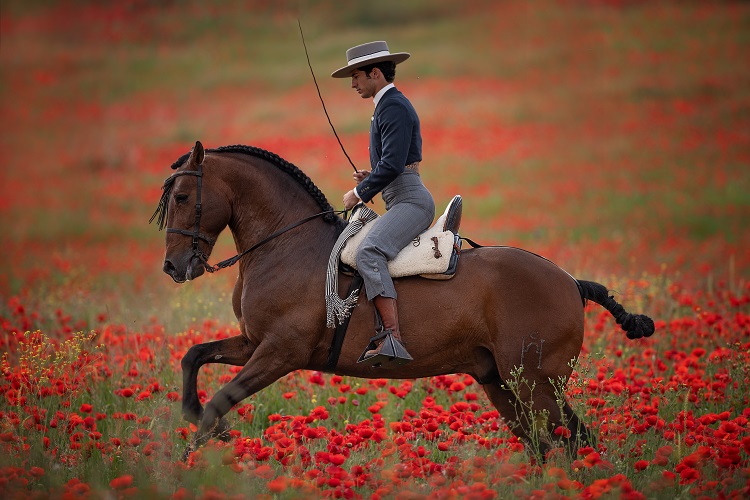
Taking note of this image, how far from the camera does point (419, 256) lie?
667 centimetres

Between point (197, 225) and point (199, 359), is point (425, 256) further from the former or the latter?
point (199, 359)

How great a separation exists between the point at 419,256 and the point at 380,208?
47.7 ft

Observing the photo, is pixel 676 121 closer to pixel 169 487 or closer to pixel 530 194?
pixel 530 194

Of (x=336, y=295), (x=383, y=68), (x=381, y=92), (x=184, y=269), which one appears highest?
(x=383, y=68)

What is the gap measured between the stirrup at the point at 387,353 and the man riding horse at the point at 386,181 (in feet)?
0.05

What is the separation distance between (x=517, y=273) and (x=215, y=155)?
2448 mm

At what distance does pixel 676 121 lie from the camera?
1094 inches

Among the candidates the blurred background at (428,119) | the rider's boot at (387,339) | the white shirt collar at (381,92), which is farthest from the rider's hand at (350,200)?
the blurred background at (428,119)

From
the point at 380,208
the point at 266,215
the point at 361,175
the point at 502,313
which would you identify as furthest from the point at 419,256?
the point at 380,208

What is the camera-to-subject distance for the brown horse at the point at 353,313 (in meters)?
6.63

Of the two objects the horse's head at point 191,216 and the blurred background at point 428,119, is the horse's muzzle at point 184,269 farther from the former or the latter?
the blurred background at point 428,119

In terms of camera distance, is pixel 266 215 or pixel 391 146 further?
pixel 266 215

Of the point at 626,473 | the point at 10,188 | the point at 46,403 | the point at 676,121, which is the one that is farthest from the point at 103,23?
the point at 626,473

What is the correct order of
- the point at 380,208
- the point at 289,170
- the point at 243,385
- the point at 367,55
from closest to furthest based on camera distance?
the point at 243,385 < the point at 367,55 < the point at 289,170 < the point at 380,208
